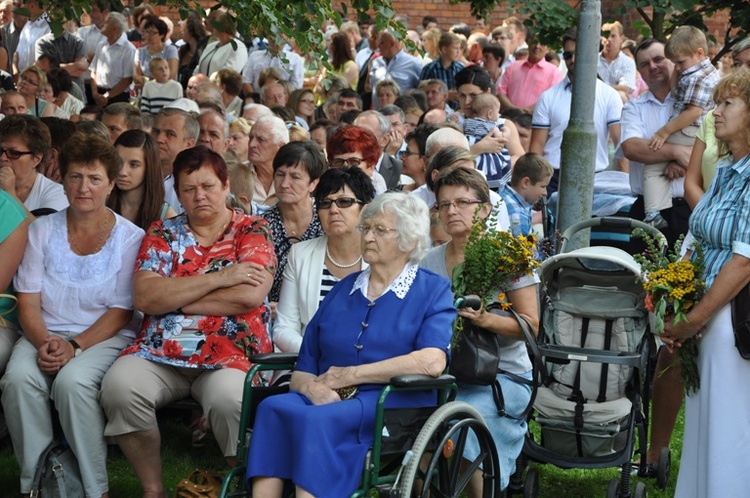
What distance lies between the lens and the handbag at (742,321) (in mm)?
4969

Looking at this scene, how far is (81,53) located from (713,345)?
11.1 meters

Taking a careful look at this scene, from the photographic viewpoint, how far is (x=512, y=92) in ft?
45.9

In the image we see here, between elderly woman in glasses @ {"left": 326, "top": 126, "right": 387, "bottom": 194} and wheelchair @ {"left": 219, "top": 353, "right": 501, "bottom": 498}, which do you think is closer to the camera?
wheelchair @ {"left": 219, "top": 353, "right": 501, "bottom": 498}

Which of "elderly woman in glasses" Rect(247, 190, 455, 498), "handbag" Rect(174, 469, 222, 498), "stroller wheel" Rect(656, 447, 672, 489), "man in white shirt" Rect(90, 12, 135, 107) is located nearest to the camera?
"elderly woman in glasses" Rect(247, 190, 455, 498)

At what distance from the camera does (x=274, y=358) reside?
17.0 feet

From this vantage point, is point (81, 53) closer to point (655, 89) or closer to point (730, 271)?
point (655, 89)

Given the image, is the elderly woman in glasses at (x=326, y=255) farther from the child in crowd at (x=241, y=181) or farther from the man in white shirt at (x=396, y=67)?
the man in white shirt at (x=396, y=67)

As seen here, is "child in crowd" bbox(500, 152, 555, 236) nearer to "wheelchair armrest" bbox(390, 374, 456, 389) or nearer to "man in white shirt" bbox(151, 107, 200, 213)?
"man in white shirt" bbox(151, 107, 200, 213)

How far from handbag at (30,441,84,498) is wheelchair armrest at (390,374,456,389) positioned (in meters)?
1.86

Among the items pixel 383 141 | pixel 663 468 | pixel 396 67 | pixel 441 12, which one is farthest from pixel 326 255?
pixel 441 12

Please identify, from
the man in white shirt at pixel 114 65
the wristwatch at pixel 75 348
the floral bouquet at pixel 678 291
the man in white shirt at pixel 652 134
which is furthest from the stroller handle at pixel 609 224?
the man in white shirt at pixel 114 65

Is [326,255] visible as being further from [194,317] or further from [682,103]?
[682,103]

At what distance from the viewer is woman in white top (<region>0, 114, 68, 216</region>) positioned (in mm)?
6984

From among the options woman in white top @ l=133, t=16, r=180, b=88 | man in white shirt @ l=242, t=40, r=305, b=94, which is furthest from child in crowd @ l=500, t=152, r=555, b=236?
woman in white top @ l=133, t=16, r=180, b=88
